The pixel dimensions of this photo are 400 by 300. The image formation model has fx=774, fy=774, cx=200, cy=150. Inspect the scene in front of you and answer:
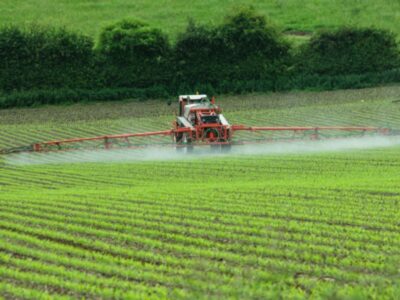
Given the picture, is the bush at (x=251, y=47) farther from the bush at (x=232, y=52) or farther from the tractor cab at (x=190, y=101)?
the tractor cab at (x=190, y=101)

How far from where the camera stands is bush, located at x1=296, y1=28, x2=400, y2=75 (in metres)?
53.3

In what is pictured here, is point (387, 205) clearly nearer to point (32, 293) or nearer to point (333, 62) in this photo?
point (32, 293)

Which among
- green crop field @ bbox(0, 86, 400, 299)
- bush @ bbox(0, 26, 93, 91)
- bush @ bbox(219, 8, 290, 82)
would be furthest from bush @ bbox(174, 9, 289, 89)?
green crop field @ bbox(0, 86, 400, 299)

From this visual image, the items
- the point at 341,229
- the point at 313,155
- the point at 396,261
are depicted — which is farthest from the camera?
the point at 313,155

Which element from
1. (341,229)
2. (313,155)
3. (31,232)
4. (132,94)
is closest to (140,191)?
(31,232)

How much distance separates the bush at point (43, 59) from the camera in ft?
171

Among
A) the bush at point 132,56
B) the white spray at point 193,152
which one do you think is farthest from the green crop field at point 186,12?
the white spray at point 193,152

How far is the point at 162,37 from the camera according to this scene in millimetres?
53312

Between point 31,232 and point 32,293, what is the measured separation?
4274 millimetres

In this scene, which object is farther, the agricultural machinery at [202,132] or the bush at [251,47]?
the bush at [251,47]

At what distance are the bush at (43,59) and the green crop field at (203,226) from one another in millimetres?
23416

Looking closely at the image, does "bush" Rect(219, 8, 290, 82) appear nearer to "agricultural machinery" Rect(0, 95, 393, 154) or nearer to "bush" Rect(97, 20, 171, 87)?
"bush" Rect(97, 20, 171, 87)

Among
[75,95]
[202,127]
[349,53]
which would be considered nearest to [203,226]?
[202,127]

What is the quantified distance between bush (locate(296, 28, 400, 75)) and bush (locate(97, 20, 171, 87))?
31.8 feet
